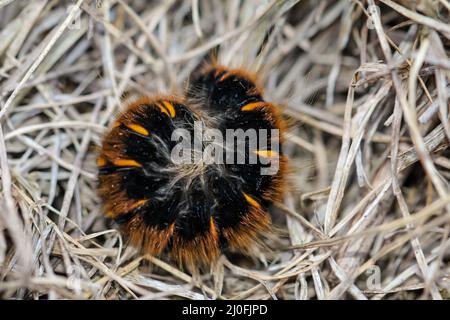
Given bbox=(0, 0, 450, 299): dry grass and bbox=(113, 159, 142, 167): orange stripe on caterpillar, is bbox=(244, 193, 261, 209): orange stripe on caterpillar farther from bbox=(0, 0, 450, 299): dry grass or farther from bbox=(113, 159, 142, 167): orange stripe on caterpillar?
bbox=(113, 159, 142, 167): orange stripe on caterpillar

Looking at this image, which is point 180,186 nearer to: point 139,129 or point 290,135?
point 139,129

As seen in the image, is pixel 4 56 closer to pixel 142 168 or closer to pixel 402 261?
pixel 142 168

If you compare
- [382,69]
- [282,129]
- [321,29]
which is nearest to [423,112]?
[382,69]

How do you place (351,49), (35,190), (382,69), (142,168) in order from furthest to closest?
(351,49) → (35,190) → (382,69) → (142,168)

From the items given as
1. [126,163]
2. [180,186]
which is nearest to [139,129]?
[126,163]

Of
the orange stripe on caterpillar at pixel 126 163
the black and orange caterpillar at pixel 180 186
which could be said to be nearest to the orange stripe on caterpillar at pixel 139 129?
the black and orange caterpillar at pixel 180 186

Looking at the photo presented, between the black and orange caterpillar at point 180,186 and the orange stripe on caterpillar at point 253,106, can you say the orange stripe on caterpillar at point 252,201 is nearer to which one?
the black and orange caterpillar at point 180,186

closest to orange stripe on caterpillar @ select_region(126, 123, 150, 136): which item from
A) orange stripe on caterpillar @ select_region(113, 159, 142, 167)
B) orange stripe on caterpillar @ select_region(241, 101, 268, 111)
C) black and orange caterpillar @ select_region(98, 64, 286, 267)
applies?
black and orange caterpillar @ select_region(98, 64, 286, 267)
